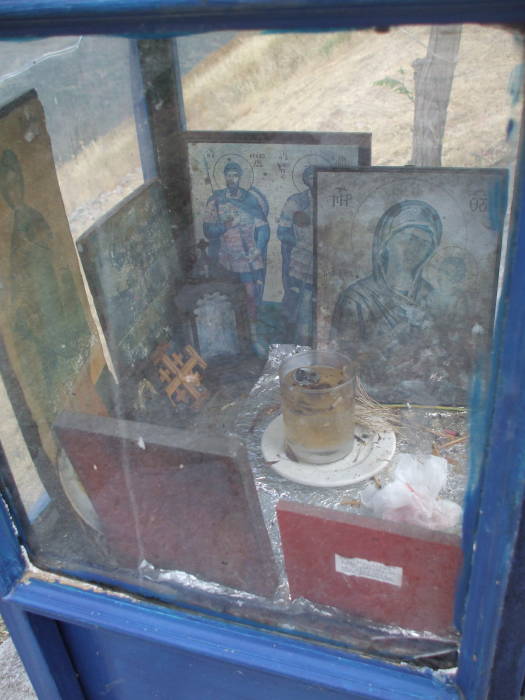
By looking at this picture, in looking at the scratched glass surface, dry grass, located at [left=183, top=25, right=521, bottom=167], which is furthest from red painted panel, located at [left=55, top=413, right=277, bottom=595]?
dry grass, located at [left=183, top=25, right=521, bottom=167]

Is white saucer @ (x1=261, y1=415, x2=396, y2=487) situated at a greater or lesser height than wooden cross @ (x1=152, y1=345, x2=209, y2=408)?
lesser

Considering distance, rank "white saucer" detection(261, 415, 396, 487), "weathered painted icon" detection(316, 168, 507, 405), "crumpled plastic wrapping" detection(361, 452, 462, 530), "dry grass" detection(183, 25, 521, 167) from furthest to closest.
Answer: "white saucer" detection(261, 415, 396, 487) → "weathered painted icon" detection(316, 168, 507, 405) → "crumpled plastic wrapping" detection(361, 452, 462, 530) → "dry grass" detection(183, 25, 521, 167)

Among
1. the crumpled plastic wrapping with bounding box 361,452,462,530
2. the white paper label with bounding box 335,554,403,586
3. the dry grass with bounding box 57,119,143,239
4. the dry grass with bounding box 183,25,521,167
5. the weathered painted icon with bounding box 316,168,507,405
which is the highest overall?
the dry grass with bounding box 183,25,521,167

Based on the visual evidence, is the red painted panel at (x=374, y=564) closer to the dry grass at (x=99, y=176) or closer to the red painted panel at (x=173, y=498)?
the red painted panel at (x=173, y=498)

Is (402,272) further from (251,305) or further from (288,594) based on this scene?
(288,594)

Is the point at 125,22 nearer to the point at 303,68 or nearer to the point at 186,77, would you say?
the point at 303,68

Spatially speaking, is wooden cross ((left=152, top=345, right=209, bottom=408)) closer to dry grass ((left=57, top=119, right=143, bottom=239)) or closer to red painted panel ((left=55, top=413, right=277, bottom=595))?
red painted panel ((left=55, top=413, right=277, bottom=595))

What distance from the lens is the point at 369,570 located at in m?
0.81

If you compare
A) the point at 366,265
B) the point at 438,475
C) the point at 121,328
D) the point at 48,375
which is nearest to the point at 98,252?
the point at 121,328

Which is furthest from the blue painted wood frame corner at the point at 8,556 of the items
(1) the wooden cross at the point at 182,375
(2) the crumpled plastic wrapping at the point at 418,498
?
(2) the crumpled plastic wrapping at the point at 418,498

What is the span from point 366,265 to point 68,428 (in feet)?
1.88

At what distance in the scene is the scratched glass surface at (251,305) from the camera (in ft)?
2.59

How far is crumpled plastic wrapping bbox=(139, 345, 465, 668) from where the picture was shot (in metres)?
0.82

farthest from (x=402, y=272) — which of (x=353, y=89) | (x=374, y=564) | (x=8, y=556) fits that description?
(x=8, y=556)
